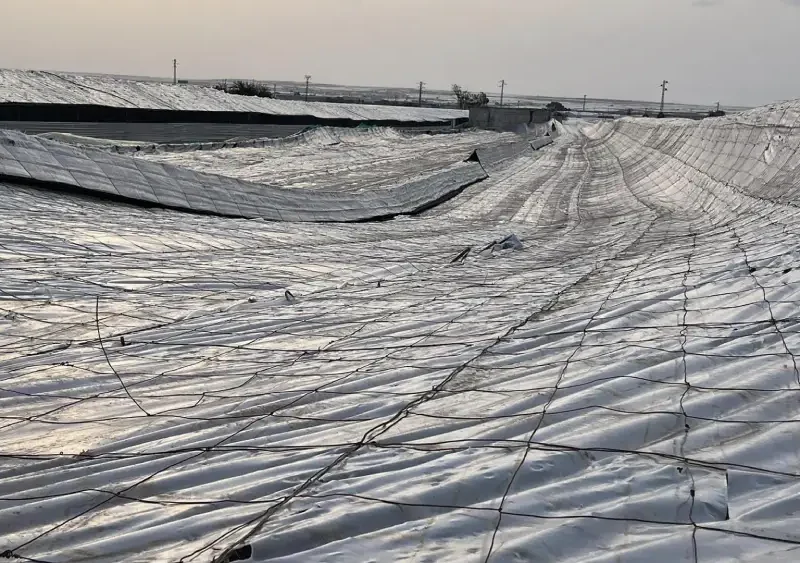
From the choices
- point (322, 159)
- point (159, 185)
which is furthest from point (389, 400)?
point (322, 159)

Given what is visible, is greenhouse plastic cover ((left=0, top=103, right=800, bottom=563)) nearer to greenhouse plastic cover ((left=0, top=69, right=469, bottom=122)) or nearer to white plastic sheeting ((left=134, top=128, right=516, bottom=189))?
white plastic sheeting ((left=134, top=128, right=516, bottom=189))

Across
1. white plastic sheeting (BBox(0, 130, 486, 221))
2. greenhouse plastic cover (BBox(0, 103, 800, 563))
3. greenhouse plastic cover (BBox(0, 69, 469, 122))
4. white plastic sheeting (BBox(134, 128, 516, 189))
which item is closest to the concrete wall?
greenhouse plastic cover (BBox(0, 69, 469, 122))

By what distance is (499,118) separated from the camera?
5056 cm

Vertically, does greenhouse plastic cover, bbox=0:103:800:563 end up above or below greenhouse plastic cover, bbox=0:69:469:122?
below

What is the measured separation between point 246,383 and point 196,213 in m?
6.55

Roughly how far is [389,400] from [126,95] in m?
24.1

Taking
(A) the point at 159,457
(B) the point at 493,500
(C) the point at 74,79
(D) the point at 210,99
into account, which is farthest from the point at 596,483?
(D) the point at 210,99

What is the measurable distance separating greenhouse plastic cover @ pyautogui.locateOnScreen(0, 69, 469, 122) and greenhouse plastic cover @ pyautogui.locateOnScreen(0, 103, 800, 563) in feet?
50.0

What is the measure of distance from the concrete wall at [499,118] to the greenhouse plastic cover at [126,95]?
1469 cm

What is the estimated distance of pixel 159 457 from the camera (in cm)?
329

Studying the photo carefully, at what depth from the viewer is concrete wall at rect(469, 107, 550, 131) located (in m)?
49.6

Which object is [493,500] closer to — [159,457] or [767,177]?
[159,457]

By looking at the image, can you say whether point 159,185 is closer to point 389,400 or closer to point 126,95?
point 389,400

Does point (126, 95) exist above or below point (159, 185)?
above
